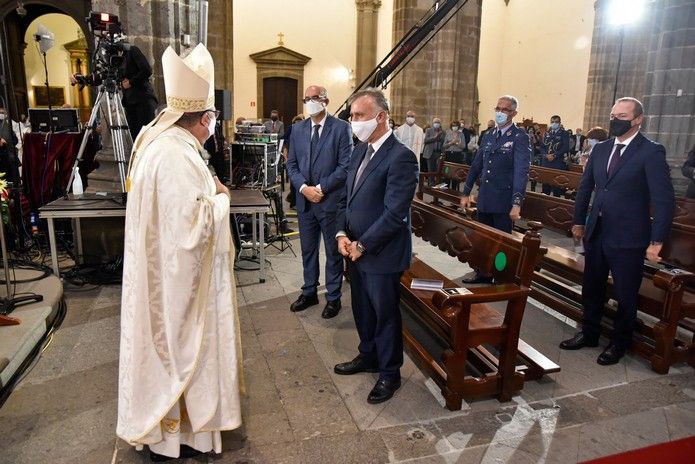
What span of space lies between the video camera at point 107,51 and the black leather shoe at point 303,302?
2720mm

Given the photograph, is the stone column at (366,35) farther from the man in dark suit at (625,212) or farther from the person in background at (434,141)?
the man in dark suit at (625,212)

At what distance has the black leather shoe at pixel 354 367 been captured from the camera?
10.3ft

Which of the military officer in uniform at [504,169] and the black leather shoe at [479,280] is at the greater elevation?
the military officer in uniform at [504,169]

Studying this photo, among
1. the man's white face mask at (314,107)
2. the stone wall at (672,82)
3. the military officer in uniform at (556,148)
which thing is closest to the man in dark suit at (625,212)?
the man's white face mask at (314,107)

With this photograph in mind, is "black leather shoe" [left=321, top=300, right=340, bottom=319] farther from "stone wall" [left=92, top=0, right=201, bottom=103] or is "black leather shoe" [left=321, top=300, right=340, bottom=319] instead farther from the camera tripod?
"stone wall" [left=92, top=0, right=201, bottom=103]

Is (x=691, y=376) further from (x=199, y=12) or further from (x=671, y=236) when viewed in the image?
(x=199, y=12)

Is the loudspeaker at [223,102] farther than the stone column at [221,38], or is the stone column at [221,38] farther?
the stone column at [221,38]

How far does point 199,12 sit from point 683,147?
6.77 meters

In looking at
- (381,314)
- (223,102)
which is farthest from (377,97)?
(223,102)

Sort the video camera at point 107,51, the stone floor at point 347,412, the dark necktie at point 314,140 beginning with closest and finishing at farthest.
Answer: the stone floor at point 347,412 → the dark necktie at point 314,140 → the video camera at point 107,51

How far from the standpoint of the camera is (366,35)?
56.0 ft

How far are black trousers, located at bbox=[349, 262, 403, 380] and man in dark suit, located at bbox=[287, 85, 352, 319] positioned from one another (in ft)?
3.41

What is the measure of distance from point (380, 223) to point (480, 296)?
65 centimetres

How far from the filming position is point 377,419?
268 cm
